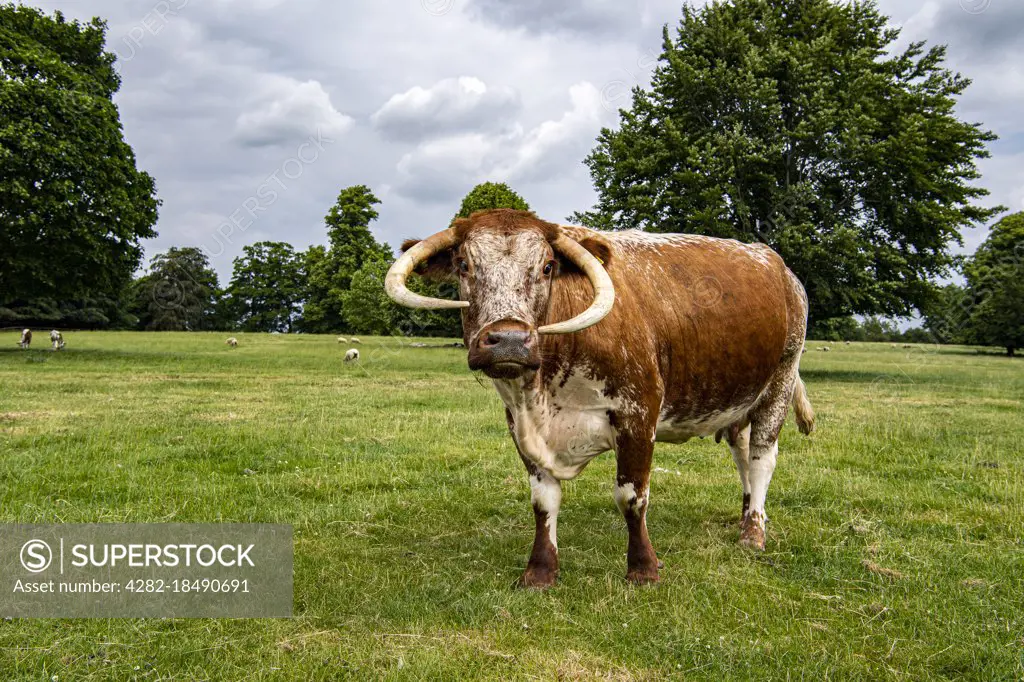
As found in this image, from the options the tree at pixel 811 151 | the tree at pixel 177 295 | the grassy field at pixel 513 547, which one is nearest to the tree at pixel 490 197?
the tree at pixel 811 151

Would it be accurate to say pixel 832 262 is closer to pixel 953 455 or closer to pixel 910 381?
pixel 910 381

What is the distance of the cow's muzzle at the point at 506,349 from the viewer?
13.1ft

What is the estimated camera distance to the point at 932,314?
24.8 meters

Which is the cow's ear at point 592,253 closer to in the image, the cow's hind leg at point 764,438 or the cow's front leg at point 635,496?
the cow's front leg at point 635,496

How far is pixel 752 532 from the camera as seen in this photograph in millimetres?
5988

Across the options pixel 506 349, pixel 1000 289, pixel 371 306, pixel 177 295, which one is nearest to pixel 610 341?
pixel 506 349

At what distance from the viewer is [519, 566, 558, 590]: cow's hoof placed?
4.87m

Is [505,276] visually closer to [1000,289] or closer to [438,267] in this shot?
[438,267]

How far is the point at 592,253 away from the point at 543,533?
1994mm

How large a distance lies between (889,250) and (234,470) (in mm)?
20770

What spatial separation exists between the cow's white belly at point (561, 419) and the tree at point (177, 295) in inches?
3025

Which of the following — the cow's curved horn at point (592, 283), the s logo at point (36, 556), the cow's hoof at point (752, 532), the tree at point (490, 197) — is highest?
the tree at point (490, 197)

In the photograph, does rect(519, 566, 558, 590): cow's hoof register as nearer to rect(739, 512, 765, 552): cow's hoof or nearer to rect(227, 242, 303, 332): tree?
rect(739, 512, 765, 552): cow's hoof

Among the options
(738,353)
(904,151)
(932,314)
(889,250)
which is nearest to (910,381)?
(932,314)
